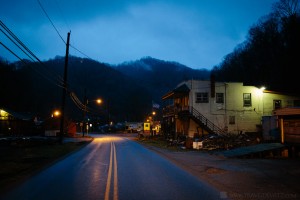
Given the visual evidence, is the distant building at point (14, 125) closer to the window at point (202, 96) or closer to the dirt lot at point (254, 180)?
the window at point (202, 96)

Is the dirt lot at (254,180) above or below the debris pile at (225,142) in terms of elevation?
below

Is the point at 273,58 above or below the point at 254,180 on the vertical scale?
above

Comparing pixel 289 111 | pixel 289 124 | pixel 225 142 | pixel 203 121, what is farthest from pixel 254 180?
pixel 203 121

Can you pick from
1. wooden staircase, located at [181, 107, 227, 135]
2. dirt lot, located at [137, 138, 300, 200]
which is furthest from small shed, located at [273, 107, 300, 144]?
wooden staircase, located at [181, 107, 227, 135]

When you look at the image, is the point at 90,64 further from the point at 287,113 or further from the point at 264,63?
the point at 287,113

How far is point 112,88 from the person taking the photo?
182375mm

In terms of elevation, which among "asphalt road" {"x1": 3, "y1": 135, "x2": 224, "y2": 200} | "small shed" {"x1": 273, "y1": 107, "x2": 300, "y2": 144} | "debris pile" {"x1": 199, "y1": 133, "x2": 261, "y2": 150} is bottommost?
"asphalt road" {"x1": 3, "y1": 135, "x2": 224, "y2": 200}

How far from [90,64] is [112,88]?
73.2 ft

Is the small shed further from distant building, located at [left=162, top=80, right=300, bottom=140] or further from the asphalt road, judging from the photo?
distant building, located at [left=162, top=80, right=300, bottom=140]

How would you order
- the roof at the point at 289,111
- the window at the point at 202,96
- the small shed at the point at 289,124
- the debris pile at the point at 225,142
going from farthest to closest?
the window at the point at 202,96 < the debris pile at the point at 225,142 < the small shed at the point at 289,124 < the roof at the point at 289,111

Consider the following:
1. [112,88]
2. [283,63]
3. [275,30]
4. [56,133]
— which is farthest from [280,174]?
[112,88]

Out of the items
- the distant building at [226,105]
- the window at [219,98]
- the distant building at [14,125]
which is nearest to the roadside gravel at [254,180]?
the distant building at [226,105]

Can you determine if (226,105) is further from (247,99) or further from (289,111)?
(289,111)

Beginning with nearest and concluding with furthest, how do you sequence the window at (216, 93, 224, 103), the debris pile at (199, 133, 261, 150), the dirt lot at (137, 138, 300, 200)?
the dirt lot at (137, 138, 300, 200)
the debris pile at (199, 133, 261, 150)
the window at (216, 93, 224, 103)
